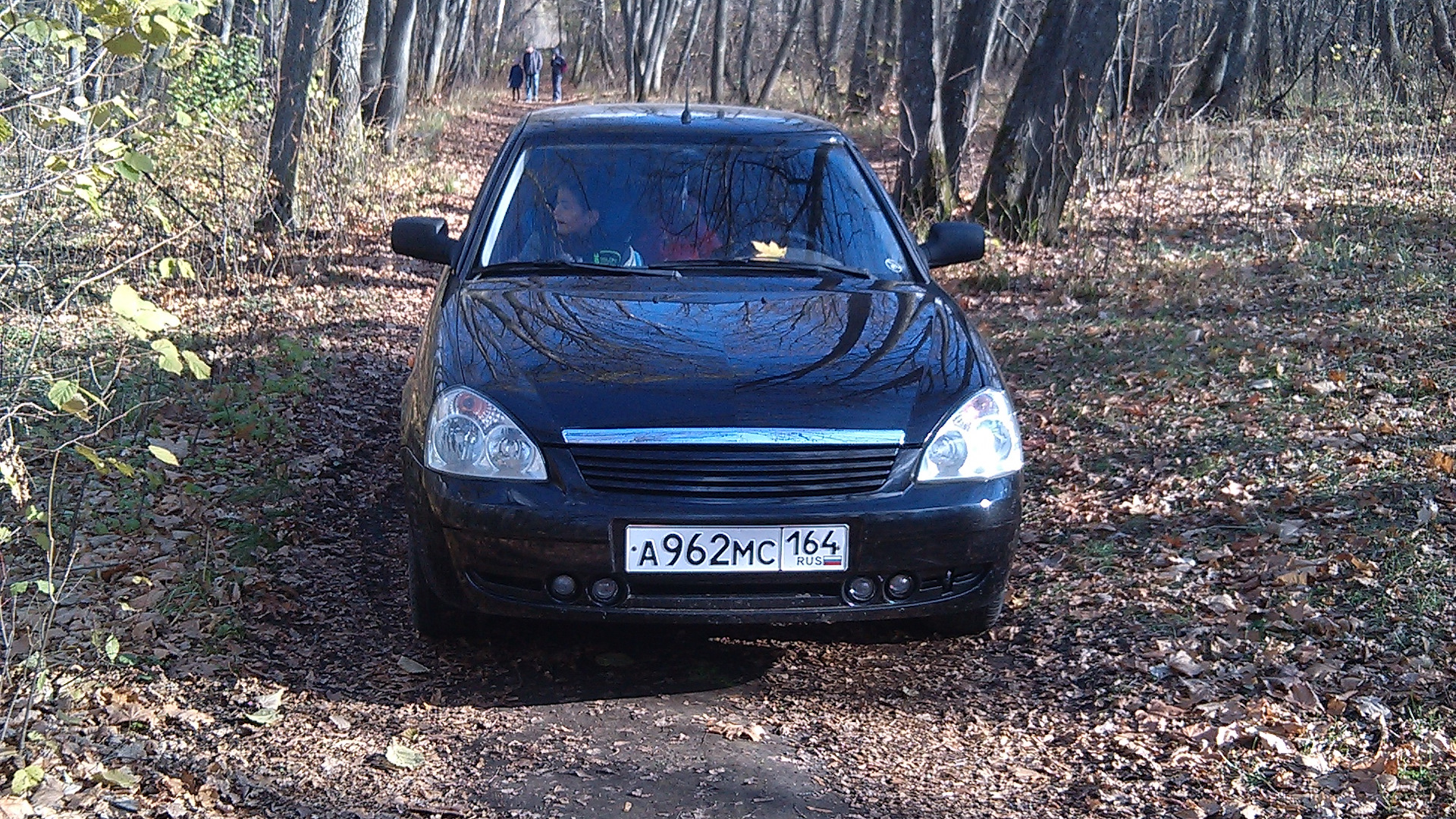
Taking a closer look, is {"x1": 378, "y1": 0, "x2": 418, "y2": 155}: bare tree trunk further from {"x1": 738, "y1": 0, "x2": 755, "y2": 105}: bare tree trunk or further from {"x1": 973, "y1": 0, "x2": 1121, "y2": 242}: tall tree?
{"x1": 738, "y1": 0, "x2": 755, "y2": 105}: bare tree trunk

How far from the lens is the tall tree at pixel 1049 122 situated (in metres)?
11.2

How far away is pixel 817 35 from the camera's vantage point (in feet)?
148

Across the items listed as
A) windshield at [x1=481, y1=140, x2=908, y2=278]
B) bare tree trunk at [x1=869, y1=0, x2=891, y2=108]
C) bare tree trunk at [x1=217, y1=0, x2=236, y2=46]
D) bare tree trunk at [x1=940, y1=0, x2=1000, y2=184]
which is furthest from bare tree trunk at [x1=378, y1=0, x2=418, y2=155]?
bare tree trunk at [x1=869, y1=0, x2=891, y2=108]

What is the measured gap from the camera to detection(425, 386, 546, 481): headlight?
3.73m

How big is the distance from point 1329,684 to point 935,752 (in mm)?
1258

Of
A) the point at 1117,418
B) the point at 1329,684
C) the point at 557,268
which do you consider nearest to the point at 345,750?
the point at 557,268

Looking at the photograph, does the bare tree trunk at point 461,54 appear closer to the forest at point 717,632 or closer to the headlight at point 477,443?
the forest at point 717,632

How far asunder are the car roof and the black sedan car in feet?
3.16

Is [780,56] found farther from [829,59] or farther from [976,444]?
[976,444]

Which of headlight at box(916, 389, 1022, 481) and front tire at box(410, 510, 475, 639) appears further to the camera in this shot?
front tire at box(410, 510, 475, 639)

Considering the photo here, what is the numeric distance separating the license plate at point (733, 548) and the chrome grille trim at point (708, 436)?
9.2 inches

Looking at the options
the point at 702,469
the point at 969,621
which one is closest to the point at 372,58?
the point at 969,621

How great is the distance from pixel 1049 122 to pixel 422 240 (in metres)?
7.55

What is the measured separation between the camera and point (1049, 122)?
37.2ft
